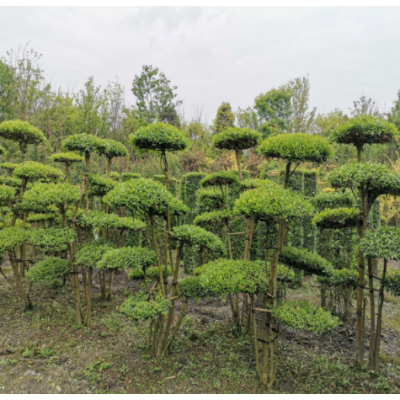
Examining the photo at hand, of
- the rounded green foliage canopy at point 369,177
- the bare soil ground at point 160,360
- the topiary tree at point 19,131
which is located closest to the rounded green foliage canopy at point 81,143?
the topiary tree at point 19,131

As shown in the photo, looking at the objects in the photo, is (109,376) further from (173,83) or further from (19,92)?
(173,83)

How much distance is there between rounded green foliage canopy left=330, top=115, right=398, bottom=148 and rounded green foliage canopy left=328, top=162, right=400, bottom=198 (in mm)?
→ 482

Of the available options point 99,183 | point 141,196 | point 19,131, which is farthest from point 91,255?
point 19,131

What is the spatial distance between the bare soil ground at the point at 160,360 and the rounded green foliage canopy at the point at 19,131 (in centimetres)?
314

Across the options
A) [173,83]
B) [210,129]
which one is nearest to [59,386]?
[210,129]

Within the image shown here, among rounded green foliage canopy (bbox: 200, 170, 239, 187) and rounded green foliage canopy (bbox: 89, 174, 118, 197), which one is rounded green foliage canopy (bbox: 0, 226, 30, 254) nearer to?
rounded green foliage canopy (bbox: 89, 174, 118, 197)

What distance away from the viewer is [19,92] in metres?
10.5

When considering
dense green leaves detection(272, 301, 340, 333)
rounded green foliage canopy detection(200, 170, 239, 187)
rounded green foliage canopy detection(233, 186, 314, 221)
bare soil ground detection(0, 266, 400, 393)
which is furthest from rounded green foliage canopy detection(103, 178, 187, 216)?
bare soil ground detection(0, 266, 400, 393)

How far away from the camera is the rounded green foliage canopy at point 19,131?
4234 mm

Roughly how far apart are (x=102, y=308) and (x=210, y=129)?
18.6m

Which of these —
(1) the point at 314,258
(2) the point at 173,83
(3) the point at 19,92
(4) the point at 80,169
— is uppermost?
(2) the point at 173,83

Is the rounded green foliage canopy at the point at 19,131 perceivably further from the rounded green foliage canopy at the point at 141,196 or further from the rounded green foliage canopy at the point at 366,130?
the rounded green foliage canopy at the point at 366,130

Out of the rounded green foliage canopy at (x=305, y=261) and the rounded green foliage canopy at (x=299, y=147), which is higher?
the rounded green foliage canopy at (x=299, y=147)

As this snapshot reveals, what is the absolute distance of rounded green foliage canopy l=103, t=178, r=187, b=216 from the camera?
287 centimetres
